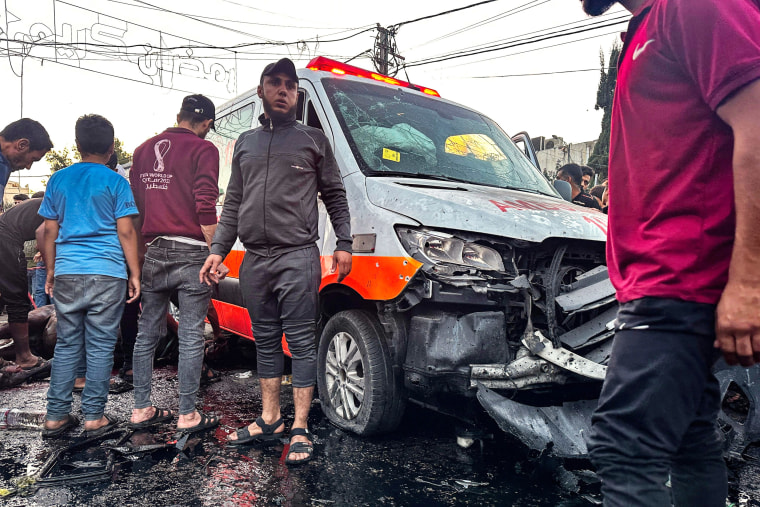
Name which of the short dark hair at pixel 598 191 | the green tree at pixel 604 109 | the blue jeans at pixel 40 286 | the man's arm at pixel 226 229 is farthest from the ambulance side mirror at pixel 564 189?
the green tree at pixel 604 109

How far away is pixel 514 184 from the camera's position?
3699mm

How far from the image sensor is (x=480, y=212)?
8.82ft

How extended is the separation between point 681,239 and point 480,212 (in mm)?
1454

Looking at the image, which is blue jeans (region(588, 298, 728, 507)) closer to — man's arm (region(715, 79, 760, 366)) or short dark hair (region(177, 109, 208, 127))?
man's arm (region(715, 79, 760, 366))

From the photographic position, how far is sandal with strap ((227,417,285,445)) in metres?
3.05

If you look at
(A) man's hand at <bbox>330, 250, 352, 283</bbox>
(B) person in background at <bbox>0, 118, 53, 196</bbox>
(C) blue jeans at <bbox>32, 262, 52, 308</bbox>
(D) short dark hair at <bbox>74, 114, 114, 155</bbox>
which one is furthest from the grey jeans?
(C) blue jeans at <bbox>32, 262, 52, 308</bbox>

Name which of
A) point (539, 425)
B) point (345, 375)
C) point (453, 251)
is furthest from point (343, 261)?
point (539, 425)

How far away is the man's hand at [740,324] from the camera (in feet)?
3.76

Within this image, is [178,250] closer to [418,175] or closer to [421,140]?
[418,175]

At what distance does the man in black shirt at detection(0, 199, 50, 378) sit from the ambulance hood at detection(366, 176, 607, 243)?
3735 mm

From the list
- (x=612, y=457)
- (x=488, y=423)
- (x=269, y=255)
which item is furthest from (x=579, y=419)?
(x=269, y=255)

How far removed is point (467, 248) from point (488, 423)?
0.98 m

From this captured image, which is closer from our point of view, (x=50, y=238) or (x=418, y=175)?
(x=418, y=175)

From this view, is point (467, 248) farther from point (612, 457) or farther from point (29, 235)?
point (29, 235)
